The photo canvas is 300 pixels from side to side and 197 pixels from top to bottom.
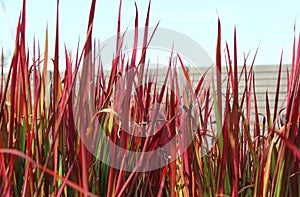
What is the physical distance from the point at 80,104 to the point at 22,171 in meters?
0.19

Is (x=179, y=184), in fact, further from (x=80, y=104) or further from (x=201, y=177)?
(x=80, y=104)

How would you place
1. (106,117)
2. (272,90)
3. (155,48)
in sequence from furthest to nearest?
(272,90)
(155,48)
(106,117)

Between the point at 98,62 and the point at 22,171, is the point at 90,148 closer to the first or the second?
the point at 22,171

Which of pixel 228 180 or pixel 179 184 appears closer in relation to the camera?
pixel 228 180

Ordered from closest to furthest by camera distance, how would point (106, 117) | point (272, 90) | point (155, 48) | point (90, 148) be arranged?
point (90, 148) < point (106, 117) < point (155, 48) < point (272, 90)

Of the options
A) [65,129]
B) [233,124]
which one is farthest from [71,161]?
[233,124]

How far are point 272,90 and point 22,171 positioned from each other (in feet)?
26.9

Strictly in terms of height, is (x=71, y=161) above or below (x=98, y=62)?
below

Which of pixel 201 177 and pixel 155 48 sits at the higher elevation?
pixel 155 48

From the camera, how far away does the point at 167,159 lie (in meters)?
0.86

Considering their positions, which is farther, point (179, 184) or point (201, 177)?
point (179, 184)

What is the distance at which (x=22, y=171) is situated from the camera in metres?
0.85

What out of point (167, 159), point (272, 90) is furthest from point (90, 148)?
point (272, 90)

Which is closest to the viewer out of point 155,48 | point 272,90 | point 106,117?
point 106,117
